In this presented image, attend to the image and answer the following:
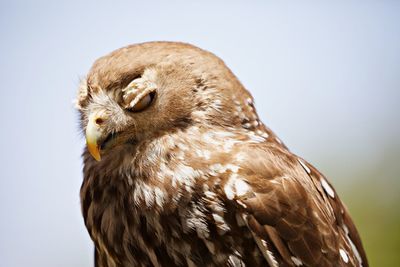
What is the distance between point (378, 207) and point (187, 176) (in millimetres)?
5076

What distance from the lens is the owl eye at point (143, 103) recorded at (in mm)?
3372

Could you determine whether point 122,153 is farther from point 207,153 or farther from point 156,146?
point 207,153

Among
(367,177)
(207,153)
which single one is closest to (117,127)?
(207,153)

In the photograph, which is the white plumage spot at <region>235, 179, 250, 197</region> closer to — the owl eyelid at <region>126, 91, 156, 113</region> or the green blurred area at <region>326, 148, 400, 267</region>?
the owl eyelid at <region>126, 91, 156, 113</region>

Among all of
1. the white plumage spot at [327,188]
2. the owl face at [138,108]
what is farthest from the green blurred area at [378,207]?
the owl face at [138,108]

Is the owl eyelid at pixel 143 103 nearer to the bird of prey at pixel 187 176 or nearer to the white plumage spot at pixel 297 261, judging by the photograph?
the bird of prey at pixel 187 176

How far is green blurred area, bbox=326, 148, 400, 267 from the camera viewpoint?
21.9ft

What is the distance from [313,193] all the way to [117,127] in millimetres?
1038

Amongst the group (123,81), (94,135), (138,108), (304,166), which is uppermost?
(123,81)

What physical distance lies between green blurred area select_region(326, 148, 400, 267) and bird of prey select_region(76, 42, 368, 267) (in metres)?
3.22

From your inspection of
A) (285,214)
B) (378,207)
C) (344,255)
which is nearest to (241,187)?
(285,214)

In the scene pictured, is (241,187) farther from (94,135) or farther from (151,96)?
(94,135)

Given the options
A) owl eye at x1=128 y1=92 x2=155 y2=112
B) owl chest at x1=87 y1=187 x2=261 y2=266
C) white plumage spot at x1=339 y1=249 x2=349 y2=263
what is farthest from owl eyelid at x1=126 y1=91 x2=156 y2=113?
white plumage spot at x1=339 y1=249 x2=349 y2=263

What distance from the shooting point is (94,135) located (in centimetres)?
333
